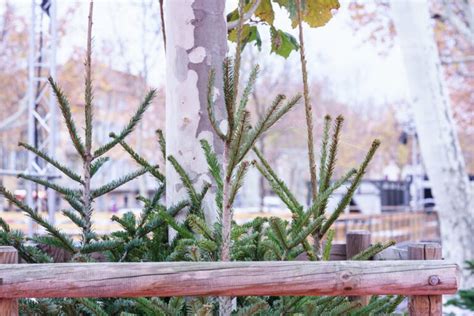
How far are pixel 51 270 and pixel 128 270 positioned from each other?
172mm

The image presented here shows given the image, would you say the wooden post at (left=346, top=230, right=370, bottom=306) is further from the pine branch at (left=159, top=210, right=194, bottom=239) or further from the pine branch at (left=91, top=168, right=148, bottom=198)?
the pine branch at (left=91, top=168, right=148, bottom=198)

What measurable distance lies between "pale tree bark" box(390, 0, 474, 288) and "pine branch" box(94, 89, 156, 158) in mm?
5756

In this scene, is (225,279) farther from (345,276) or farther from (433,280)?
(433,280)

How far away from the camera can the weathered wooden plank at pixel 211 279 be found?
1.45 m

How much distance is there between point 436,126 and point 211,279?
6.92m

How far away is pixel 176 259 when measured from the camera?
2029 millimetres

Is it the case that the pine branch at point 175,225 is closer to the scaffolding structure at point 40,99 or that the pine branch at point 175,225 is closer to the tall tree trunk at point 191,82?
the tall tree trunk at point 191,82

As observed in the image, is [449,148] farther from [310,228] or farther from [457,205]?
[310,228]

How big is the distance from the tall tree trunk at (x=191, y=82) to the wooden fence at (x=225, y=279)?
0.80 m

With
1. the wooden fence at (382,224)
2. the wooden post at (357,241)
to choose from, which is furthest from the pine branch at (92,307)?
the wooden fence at (382,224)

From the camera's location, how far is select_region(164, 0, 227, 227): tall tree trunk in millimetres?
2314

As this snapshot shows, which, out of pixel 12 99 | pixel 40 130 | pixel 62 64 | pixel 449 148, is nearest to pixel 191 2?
pixel 449 148

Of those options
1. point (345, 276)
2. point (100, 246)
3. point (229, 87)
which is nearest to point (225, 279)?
point (345, 276)

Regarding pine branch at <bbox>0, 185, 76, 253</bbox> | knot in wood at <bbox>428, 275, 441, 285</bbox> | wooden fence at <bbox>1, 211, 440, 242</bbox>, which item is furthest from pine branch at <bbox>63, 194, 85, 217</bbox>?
wooden fence at <bbox>1, 211, 440, 242</bbox>
